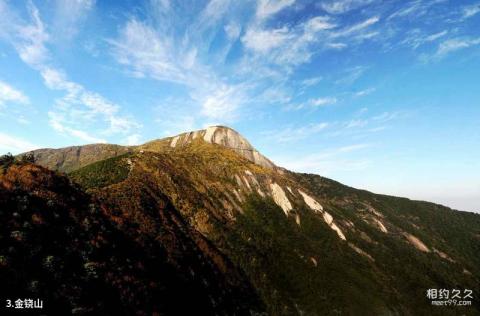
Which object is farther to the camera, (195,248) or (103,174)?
(103,174)

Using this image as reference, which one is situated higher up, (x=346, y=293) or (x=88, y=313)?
(x=88, y=313)

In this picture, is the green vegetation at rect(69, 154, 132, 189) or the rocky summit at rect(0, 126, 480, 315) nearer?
the rocky summit at rect(0, 126, 480, 315)

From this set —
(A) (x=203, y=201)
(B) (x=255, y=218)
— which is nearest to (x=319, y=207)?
(B) (x=255, y=218)

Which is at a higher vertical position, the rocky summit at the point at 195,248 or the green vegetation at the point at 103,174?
the green vegetation at the point at 103,174

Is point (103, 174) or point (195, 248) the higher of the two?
point (103, 174)

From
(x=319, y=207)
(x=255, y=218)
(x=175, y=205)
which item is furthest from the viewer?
(x=319, y=207)

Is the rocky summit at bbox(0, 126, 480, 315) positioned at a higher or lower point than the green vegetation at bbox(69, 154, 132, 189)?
lower

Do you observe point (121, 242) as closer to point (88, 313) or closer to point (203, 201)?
point (88, 313)

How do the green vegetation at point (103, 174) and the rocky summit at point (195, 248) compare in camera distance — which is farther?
the green vegetation at point (103, 174)
